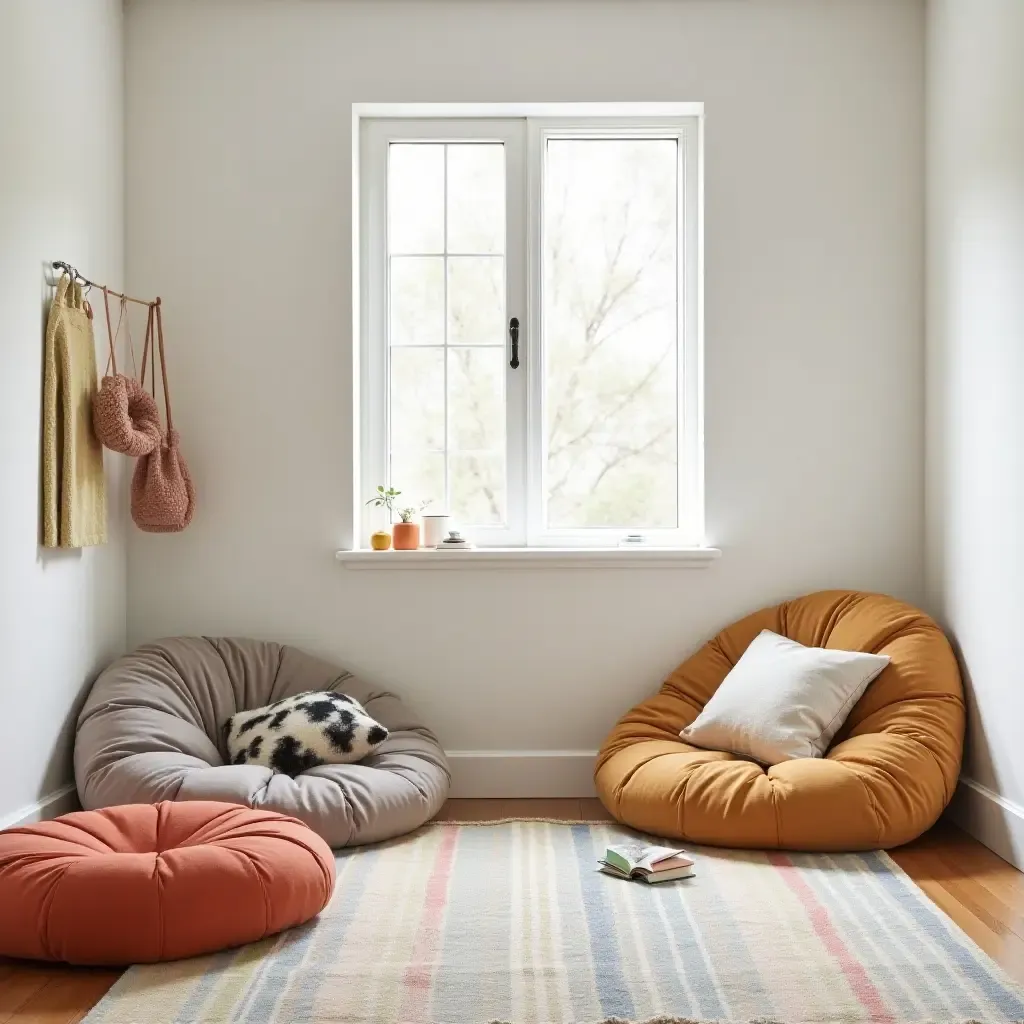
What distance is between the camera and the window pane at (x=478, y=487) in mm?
3705

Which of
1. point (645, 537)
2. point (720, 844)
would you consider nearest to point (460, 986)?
point (720, 844)

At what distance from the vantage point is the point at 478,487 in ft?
12.2

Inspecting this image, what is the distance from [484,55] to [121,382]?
156cm

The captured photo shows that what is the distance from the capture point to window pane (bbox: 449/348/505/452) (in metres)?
3.70

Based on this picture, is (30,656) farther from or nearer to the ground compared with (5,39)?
nearer to the ground

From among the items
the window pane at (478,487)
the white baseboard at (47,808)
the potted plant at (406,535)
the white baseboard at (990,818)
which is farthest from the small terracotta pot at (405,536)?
the white baseboard at (990,818)

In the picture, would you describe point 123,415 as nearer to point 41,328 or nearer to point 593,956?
point 41,328

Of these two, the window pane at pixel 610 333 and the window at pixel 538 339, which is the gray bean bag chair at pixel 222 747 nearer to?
the window at pixel 538 339

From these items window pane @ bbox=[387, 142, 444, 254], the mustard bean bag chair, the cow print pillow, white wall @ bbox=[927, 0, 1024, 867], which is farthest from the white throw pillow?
window pane @ bbox=[387, 142, 444, 254]

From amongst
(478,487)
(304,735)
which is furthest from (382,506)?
(304,735)

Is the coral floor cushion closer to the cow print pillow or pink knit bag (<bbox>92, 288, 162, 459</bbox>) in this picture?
the cow print pillow

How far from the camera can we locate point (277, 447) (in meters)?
3.54

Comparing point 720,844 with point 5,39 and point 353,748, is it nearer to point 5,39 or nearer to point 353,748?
point 353,748

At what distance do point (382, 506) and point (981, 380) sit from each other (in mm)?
1907
